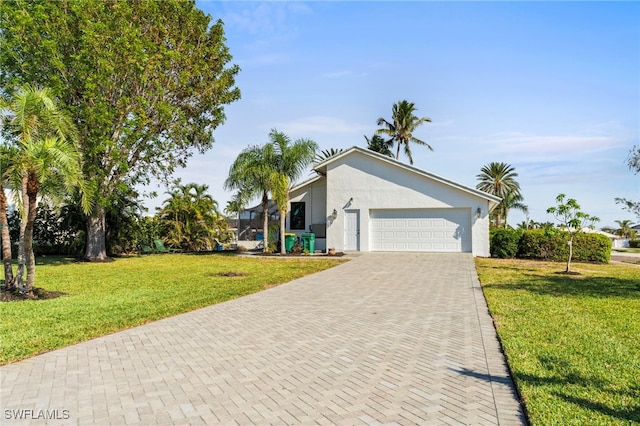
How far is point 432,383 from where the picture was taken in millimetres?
4055

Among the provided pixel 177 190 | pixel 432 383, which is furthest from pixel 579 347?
pixel 177 190

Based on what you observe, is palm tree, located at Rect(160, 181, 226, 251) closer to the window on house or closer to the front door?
the window on house

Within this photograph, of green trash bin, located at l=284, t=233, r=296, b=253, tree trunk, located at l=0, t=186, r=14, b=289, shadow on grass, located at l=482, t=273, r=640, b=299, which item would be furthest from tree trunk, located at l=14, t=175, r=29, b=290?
green trash bin, located at l=284, t=233, r=296, b=253

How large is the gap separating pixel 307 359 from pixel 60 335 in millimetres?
3817

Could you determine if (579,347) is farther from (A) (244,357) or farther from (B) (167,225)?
(B) (167,225)

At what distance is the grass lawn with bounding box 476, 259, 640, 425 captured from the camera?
3443 mm

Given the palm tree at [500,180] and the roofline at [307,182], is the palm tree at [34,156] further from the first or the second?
the palm tree at [500,180]

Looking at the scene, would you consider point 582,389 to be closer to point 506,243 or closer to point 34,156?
point 34,156

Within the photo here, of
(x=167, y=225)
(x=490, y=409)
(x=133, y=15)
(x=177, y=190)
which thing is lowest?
(x=490, y=409)

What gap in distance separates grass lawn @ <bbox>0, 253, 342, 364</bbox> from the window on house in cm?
868

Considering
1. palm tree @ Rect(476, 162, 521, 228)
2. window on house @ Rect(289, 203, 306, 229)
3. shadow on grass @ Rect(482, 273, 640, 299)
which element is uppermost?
palm tree @ Rect(476, 162, 521, 228)

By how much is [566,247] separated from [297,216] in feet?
47.0

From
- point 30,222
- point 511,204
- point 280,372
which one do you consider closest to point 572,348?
point 280,372

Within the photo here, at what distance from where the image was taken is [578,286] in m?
10.8
